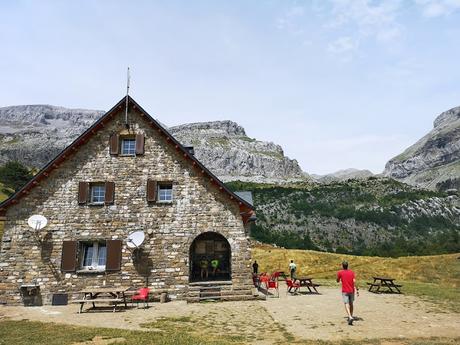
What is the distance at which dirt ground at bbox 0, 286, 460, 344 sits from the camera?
1110cm

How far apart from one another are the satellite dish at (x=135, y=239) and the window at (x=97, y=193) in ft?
9.15

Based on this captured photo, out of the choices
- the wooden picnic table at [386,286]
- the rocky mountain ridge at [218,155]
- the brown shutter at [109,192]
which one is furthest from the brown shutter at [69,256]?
the rocky mountain ridge at [218,155]

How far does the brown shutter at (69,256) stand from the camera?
18.1 meters

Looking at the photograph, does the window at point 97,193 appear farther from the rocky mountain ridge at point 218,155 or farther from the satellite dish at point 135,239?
the rocky mountain ridge at point 218,155

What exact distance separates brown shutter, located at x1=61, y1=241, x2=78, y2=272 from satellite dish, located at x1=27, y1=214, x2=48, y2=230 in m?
1.43

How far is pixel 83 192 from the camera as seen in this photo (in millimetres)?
18969

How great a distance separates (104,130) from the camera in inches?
784

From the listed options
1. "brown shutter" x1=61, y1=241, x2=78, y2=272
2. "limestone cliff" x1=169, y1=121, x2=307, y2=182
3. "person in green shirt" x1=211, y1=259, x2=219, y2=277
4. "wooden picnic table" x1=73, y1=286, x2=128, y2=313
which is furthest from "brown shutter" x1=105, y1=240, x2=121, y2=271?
"limestone cliff" x1=169, y1=121, x2=307, y2=182

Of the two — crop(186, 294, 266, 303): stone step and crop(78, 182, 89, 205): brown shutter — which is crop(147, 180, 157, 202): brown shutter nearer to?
crop(78, 182, 89, 205): brown shutter

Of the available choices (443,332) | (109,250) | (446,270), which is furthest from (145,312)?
(446,270)

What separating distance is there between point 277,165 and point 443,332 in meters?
170

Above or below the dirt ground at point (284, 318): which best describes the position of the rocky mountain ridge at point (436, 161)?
above

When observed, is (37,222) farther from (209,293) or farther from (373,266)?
(373,266)

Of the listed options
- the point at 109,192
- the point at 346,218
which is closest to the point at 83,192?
the point at 109,192
